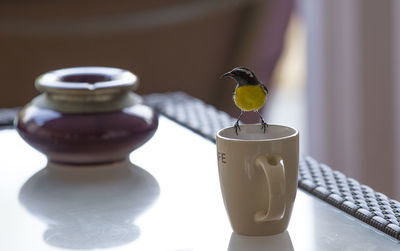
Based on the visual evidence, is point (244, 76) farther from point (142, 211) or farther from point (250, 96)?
point (142, 211)

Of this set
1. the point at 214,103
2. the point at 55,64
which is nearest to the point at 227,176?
the point at 55,64

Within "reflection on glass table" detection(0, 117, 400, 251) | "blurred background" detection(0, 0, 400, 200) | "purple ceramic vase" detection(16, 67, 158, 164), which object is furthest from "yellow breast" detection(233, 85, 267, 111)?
"blurred background" detection(0, 0, 400, 200)

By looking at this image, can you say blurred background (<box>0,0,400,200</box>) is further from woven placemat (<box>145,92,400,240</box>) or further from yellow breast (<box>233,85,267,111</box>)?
yellow breast (<box>233,85,267,111</box>)

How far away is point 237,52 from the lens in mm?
2236

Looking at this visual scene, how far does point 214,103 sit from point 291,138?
5.36 ft

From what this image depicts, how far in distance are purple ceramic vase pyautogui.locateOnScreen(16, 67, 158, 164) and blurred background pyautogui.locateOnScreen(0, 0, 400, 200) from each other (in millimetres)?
977

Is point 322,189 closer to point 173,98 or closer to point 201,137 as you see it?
point 201,137

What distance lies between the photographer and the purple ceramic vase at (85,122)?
990 millimetres

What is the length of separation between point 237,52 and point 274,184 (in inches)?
61.8

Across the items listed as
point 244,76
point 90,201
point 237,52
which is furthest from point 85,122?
point 237,52

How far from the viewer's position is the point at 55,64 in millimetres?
2082

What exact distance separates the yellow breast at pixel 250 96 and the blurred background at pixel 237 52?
4.27 feet

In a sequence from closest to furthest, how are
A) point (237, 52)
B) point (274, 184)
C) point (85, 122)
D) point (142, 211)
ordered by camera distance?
point (274, 184)
point (142, 211)
point (85, 122)
point (237, 52)

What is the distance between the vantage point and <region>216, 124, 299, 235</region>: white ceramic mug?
27.7 inches
